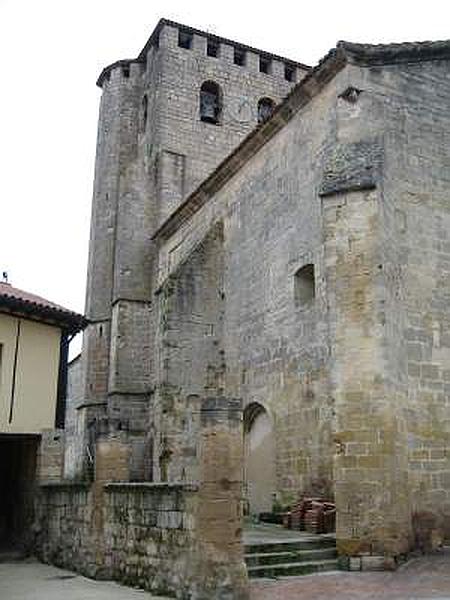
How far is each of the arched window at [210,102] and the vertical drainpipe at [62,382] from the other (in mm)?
12697

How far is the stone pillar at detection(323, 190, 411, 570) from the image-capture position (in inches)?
351

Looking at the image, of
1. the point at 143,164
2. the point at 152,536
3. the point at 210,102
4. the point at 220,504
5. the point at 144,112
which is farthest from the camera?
the point at 210,102

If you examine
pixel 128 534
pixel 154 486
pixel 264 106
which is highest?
pixel 264 106

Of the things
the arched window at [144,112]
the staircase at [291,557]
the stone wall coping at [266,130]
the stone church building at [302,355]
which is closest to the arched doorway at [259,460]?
the stone church building at [302,355]

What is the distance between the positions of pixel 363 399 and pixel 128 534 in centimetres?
365

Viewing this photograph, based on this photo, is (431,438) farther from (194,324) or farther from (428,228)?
(194,324)

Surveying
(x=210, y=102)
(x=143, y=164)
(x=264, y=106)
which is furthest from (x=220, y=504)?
(x=264, y=106)

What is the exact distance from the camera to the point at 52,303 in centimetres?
1408

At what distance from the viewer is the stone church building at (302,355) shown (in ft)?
27.1

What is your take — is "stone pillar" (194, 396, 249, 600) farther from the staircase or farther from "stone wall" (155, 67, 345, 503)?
"stone wall" (155, 67, 345, 503)

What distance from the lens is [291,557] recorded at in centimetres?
868

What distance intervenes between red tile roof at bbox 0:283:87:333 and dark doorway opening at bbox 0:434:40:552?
7.54 feet

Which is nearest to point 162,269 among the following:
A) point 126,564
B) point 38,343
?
point 38,343

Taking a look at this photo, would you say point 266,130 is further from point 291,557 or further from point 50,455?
point 291,557
